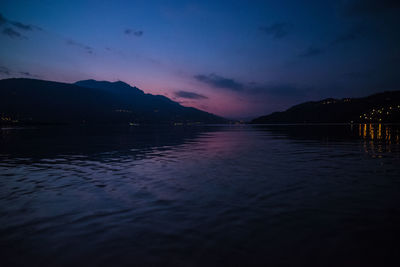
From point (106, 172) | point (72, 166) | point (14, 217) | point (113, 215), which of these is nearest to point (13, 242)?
point (14, 217)

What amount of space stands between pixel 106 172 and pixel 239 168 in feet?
31.0

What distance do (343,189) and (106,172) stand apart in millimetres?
14130

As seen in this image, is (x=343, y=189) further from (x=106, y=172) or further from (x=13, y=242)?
(x=106, y=172)

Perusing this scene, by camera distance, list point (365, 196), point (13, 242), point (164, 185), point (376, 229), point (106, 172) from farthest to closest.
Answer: point (106, 172), point (164, 185), point (365, 196), point (376, 229), point (13, 242)

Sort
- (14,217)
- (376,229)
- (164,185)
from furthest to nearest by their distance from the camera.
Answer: (164,185)
(14,217)
(376,229)

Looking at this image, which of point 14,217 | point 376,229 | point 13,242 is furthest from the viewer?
point 14,217

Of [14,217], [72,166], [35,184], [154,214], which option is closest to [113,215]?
[154,214]

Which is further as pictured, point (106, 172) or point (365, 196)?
point (106, 172)

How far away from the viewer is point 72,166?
17250 mm

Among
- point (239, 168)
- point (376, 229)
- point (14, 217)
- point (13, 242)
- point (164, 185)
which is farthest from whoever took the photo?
point (239, 168)

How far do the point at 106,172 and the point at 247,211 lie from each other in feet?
35.2

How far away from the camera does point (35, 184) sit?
1220 cm

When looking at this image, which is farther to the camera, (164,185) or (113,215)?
(164,185)

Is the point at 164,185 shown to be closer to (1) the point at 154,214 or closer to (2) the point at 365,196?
(1) the point at 154,214
